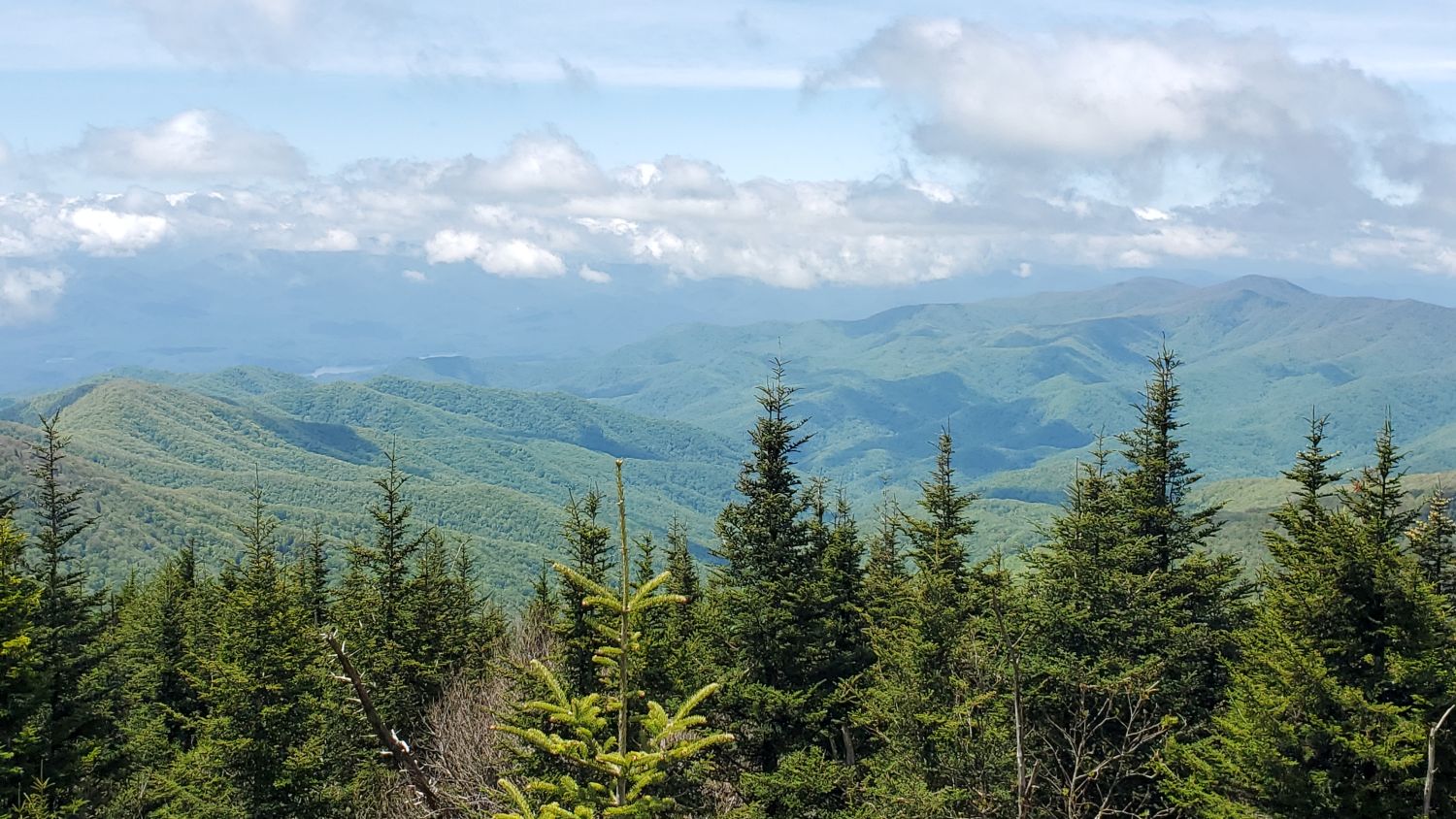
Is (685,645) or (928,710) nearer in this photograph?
(928,710)

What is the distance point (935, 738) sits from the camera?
78.2 feet

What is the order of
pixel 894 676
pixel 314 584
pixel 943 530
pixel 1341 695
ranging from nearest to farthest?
pixel 1341 695 < pixel 894 676 < pixel 943 530 < pixel 314 584

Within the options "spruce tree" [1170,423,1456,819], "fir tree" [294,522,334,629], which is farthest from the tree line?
"fir tree" [294,522,334,629]

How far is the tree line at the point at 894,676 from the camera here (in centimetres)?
1895

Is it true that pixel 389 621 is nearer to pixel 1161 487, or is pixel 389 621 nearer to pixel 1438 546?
Answer: pixel 1161 487

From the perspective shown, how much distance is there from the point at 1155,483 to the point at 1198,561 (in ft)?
12.4

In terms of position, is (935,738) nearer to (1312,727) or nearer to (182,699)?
(1312,727)

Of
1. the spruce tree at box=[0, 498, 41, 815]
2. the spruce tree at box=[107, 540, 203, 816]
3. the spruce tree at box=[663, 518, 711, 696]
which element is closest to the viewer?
the spruce tree at box=[0, 498, 41, 815]

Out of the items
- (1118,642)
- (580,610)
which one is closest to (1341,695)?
(1118,642)

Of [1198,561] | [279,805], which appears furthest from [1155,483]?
[279,805]

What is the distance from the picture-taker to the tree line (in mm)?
18953

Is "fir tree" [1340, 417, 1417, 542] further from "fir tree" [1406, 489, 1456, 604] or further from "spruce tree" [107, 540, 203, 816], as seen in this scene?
"spruce tree" [107, 540, 203, 816]

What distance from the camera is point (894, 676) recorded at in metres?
24.8

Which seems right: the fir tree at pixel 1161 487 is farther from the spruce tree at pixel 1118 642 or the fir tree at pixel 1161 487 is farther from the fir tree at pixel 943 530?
the fir tree at pixel 943 530
